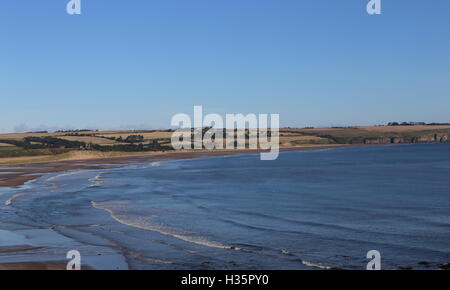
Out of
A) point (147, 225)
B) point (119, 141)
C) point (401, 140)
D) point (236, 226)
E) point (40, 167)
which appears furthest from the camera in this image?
point (401, 140)

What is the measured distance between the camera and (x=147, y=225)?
24109mm

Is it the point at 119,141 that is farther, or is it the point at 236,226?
the point at 119,141

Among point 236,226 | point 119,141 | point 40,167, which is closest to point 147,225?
point 236,226

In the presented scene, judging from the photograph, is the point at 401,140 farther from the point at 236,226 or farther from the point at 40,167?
the point at 236,226

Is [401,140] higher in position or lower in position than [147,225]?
lower

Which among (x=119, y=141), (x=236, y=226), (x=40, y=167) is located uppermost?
(x=119, y=141)

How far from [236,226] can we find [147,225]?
4.45m

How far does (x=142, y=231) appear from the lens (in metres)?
22.5

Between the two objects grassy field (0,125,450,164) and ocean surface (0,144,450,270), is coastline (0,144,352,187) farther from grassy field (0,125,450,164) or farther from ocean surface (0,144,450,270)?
ocean surface (0,144,450,270)

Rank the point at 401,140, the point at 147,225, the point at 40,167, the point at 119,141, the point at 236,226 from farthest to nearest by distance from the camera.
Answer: the point at 401,140 < the point at 119,141 < the point at 40,167 < the point at 147,225 < the point at 236,226

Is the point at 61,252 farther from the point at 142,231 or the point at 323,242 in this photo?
the point at 323,242

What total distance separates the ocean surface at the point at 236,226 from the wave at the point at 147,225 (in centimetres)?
5

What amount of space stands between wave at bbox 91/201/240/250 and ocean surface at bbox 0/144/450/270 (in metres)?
0.05
